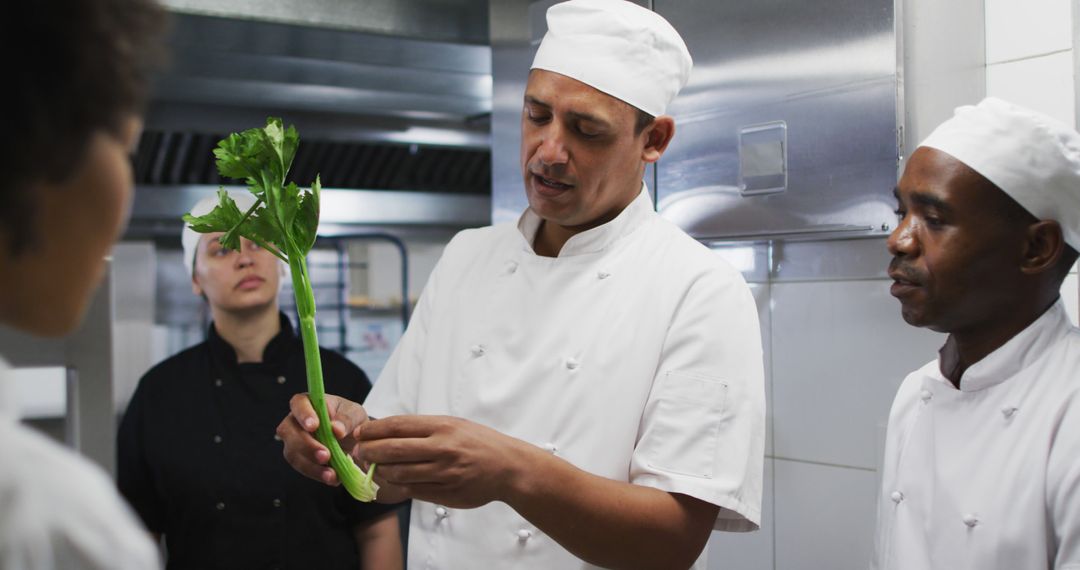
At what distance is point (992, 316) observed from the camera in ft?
4.92

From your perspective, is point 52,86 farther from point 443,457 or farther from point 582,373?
point 582,373

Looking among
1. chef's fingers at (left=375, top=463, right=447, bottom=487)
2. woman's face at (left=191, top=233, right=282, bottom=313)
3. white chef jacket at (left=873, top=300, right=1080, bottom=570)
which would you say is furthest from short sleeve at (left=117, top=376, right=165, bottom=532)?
white chef jacket at (left=873, top=300, right=1080, bottom=570)

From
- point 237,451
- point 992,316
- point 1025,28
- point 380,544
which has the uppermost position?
point 1025,28

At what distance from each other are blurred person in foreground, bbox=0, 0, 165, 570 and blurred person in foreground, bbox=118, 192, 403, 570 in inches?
73.4

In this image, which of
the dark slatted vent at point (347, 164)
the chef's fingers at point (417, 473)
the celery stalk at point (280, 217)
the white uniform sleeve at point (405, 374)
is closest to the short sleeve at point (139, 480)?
the white uniform sleeve at point (405, 374)

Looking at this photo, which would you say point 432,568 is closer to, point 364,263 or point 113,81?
point 113,81

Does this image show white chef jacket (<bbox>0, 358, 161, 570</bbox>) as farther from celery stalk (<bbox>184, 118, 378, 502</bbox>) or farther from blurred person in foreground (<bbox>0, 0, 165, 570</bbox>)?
celery stalk (<bbox>184, 118, 378, 502</bbox>)

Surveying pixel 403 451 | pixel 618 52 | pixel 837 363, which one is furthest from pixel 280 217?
pixel 837 363

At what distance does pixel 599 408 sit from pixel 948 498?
0.55 metres

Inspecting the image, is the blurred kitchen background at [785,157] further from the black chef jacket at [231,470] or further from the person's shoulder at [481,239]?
the person's shoulder at [481,239]

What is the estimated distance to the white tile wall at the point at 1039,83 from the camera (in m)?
1.90

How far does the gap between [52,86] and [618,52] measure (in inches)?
46.9

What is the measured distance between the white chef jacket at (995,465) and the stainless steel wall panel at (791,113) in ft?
1.66

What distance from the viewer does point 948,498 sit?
1.50m
